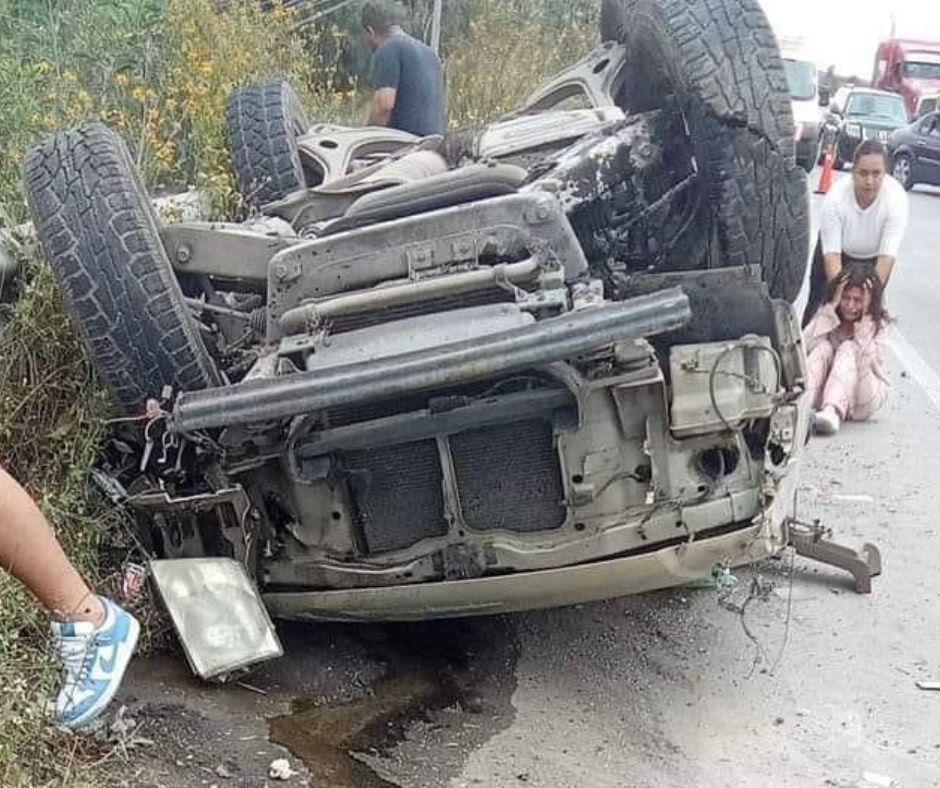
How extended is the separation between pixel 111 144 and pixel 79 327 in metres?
0.61

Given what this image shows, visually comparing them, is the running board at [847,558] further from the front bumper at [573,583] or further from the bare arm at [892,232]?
the bare arm at [892,232]

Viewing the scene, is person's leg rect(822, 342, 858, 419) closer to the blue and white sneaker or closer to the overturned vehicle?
the overturned vehicle

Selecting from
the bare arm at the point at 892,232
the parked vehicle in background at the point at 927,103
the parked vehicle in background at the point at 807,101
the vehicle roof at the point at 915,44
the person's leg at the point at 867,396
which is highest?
the bare arm at the point at 892,232

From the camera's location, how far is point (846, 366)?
6.50 metres

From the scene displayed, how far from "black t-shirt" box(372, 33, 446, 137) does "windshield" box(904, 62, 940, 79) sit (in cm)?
2609

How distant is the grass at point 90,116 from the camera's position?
315cm

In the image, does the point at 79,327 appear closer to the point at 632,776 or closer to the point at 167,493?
the point at 167,493

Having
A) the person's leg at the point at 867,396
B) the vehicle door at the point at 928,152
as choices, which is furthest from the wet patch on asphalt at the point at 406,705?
the vehicle door at the point at 928,152

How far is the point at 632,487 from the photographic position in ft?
11.4

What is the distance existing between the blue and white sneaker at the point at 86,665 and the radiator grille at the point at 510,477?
1.07m

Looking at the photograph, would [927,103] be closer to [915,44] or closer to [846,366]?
[915,44]

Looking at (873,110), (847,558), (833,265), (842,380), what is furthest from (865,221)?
(873,110)

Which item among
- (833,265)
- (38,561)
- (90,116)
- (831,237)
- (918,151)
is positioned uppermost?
(90,116)

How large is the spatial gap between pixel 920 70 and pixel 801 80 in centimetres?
1128
